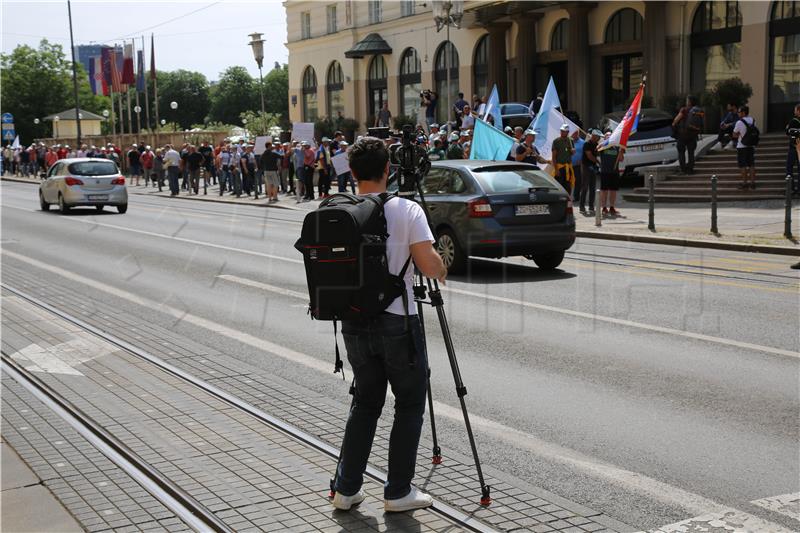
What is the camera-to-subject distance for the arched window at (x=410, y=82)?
47.9 m

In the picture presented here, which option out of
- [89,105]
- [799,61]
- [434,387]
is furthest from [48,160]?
[89,105]

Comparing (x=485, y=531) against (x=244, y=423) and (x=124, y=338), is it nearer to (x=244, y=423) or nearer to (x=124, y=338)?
(x=244, y=423)

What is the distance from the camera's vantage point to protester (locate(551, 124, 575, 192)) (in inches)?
867

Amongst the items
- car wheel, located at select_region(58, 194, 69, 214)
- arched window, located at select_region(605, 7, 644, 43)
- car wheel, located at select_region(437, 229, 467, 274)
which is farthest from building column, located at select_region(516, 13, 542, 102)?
car wheel, located at select_region(437, 229, 467, 274)

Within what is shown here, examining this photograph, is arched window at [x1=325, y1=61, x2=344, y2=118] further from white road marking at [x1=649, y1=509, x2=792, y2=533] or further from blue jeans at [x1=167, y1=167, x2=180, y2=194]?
white road marking at [x1=649, y1=509, x2=792, y2=533]

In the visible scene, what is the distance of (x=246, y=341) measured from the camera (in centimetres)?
951

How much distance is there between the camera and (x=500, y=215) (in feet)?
44.1

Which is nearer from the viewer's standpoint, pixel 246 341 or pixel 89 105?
pixel 246 341

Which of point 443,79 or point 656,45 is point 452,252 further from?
point 443,79

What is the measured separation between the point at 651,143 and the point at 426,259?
23128 mm

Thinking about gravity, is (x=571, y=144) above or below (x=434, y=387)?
above

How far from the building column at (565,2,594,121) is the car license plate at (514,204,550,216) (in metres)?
25.0

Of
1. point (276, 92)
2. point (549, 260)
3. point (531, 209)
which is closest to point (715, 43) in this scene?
point (549, 260)

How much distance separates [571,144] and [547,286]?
10.4 metres
